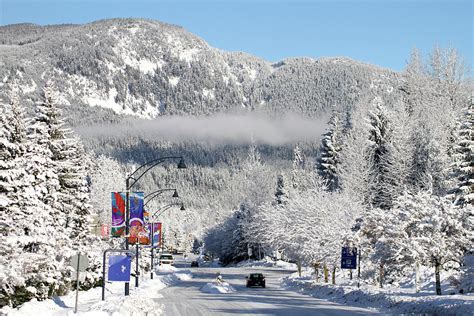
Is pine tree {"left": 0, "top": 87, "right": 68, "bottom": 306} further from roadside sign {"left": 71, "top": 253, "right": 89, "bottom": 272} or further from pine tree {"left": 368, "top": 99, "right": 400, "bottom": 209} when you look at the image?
pine tree {"left": 368, "top": 99, "right": 400, "bottom": 209}

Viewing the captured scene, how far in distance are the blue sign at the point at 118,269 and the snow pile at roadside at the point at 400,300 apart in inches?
449

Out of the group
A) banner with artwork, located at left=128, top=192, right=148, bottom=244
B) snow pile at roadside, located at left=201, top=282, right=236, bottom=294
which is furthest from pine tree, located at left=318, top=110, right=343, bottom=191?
banner with artwork, located at left=128, top=192, right=148, bottom=244

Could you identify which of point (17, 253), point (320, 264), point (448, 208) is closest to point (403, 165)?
point (320, 264)

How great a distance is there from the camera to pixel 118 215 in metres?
37.0

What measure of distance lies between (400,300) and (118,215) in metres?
17.4

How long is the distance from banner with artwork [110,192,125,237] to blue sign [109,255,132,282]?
6.86 metres

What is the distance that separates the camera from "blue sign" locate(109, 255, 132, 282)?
2972cm

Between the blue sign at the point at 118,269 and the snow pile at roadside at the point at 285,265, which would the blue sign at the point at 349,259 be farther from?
the snow pile at roadside at the point at 285,265

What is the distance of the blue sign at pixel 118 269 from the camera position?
1170 inches

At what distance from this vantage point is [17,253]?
27.7m

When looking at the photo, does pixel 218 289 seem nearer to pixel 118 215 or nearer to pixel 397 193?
pixel 118 215

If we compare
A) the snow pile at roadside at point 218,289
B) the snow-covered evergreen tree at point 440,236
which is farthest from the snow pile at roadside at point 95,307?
the snow-covered evergreen tree at point 440,236

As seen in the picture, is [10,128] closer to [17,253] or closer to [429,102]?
[17,253]

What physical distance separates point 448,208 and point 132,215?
17986mm
